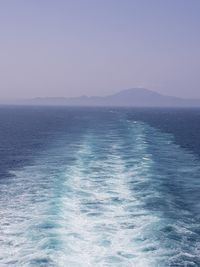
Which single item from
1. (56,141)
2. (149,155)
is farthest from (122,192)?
(56,141)

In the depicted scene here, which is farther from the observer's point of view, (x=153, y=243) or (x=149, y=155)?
(x=149, y=155)

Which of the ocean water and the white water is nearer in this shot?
the white water

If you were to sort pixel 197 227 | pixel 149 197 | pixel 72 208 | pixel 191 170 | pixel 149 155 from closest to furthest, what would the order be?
pixel 197 227
pixel 72 208
pixel 149 197
pixel 191 170
pixel 149 155

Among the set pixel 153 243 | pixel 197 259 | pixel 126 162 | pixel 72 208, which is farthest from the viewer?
pixel 126 162

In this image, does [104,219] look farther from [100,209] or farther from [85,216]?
[100,209]

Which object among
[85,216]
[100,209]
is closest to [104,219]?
[85,216]

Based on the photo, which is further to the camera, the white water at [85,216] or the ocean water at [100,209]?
the ocean water at [100,209]

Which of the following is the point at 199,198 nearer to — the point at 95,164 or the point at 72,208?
the point at 72,208

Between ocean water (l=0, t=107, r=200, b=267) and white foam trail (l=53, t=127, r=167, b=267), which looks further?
ocean water (l=0, t=107, r=200, b=267)
